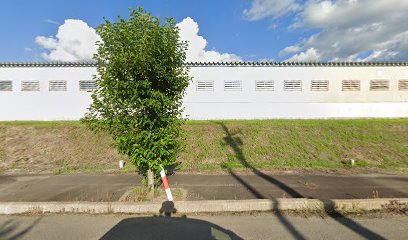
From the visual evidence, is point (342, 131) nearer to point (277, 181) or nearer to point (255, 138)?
point (255, 138)

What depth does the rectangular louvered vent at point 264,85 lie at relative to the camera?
16297 mm

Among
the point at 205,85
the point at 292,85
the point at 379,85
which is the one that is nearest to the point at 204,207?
the point at 205,85

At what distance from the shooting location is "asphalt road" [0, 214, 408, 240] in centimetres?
328

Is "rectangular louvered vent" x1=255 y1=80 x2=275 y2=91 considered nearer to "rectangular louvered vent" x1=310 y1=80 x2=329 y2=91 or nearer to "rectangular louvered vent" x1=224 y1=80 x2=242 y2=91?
"rectangular louvered vent" x1=224 y1=80 x2=242 y2=91

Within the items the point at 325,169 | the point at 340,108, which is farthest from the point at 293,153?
the point at 340,108

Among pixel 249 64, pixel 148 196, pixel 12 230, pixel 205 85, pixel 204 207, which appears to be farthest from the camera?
pixel 249 64

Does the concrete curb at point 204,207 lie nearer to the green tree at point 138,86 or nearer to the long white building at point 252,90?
the green tree at point 138,86

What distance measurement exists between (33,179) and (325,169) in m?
9.95

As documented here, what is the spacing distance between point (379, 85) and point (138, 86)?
61.5 ft

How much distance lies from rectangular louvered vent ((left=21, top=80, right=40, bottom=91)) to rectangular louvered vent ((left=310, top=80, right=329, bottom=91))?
66.4 feet

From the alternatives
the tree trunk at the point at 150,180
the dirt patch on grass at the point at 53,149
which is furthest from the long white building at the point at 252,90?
the tree trunk at the point at 150,180

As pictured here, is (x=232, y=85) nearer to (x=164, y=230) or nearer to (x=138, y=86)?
(x=138, y=86)

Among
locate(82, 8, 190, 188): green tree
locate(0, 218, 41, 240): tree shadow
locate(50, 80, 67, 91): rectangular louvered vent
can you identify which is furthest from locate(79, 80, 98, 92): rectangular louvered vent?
locate(0, 218, 41, 240): tree shadow

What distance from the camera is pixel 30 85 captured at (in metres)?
16.1
